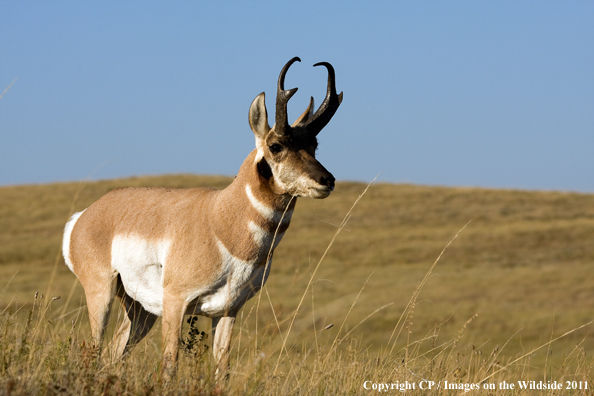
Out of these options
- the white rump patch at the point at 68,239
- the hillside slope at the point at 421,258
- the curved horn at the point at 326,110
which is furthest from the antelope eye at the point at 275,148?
the hillside slope at the point at 421,258

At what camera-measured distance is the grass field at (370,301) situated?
15.9 feet

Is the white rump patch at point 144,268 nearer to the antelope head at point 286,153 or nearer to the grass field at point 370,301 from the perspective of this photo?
the grass field at point 370,301

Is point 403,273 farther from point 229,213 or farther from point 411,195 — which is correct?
point 229,213

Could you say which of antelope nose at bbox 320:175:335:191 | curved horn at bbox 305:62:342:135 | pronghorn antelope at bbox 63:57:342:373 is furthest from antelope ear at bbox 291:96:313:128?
antelope nose at bbox 320:175:335:191

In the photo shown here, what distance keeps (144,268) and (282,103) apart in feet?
7.00

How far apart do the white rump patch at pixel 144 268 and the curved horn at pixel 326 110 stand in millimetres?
1772

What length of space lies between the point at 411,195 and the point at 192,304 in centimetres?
5154

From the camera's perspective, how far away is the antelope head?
17.6 feet

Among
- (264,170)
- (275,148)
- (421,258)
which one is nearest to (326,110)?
(275,148)

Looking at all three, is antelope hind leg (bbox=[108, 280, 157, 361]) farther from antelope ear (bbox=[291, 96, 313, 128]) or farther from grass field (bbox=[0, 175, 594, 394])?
antelope ear (bbox=[291, 96, 313, 128])

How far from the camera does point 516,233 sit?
42.9 metres

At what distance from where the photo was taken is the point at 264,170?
567cm

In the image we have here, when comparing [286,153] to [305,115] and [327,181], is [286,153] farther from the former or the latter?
[305,115]

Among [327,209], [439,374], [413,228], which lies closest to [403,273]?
[413,228]
